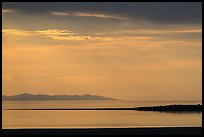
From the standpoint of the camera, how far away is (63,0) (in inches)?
285

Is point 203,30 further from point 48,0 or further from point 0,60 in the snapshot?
point 0,60

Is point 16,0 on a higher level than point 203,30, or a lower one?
higher

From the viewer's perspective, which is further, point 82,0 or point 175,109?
point 175,109

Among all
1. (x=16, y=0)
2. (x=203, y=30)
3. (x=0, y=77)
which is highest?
(x=16, y=0)

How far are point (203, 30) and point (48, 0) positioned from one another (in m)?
2.20

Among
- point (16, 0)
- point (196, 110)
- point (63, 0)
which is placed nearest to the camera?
point (63, 0)

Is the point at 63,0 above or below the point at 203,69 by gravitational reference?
above

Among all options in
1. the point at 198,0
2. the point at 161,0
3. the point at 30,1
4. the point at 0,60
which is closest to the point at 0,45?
the point at 0,60

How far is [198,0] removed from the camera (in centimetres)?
761

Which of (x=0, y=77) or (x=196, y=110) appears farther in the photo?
(x=196, y=110)

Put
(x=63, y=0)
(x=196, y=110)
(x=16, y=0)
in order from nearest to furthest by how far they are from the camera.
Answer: (x=63, y=0) → (x=16, y=0) → (x=196, y=110)

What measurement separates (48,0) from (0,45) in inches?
34.7

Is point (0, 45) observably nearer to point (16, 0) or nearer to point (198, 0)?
point (16, 0)

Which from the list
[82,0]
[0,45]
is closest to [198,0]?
[82,0]
